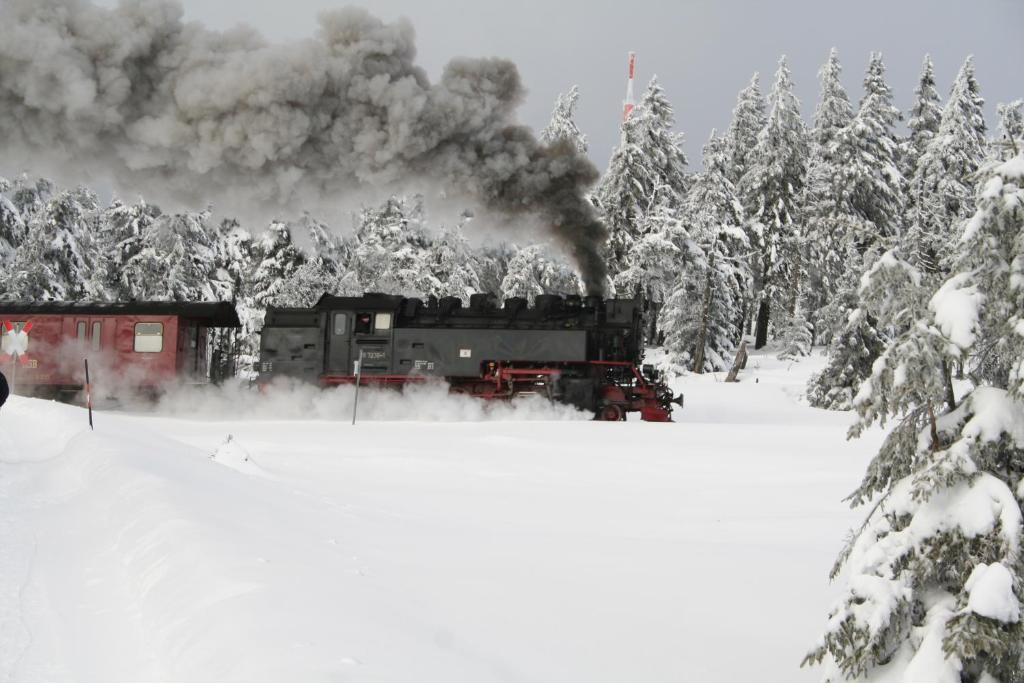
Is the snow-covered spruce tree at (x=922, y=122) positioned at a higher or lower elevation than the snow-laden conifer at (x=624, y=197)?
higher

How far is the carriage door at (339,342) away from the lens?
75.7 ft

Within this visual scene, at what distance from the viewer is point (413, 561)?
23.1ft

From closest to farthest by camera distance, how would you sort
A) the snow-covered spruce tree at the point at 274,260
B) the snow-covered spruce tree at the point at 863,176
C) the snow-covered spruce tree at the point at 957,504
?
the snow-covered spruce tree at the point at 957,504 → the snow-covered spruce tree at the point at 274,260 → the snow-covered spruce tree at the point at 863,176

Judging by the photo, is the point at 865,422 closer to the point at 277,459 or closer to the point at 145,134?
the point at 277,459

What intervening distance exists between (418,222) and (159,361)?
23.9 meters

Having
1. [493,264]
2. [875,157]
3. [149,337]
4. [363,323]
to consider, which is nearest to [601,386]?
[363,323]

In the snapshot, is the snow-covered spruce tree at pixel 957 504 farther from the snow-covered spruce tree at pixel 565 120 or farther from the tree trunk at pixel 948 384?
the snow-covered spruce tree at pixel 565 120

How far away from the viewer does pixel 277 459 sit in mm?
13703

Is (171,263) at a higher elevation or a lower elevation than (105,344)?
higher

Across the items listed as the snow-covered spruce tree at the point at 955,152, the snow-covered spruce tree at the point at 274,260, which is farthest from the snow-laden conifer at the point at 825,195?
the snow-covered spruce tree at the point at 274,260

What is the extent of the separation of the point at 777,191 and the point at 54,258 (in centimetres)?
3370

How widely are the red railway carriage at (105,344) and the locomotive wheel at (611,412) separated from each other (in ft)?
40.3

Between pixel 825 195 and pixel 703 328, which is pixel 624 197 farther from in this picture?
pixel 825 195

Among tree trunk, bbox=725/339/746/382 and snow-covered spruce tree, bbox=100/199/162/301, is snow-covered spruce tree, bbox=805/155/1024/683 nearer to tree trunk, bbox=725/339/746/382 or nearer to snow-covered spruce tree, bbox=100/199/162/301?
tree trunk, bbox=725/339/746/382
